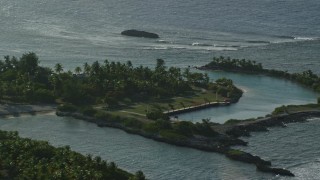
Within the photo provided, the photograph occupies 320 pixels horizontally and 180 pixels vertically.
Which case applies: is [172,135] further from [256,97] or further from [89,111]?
[256,97]

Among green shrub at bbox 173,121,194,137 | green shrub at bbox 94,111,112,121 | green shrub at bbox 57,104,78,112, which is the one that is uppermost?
green shrub at bbox 57,104,78,112

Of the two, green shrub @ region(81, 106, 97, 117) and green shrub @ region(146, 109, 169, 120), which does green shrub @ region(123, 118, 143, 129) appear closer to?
green shrub @ region(146, 109, 169, 120)

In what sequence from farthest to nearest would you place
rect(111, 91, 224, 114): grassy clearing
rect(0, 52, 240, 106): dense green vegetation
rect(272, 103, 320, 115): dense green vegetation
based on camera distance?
rect(0, 52, 240, 106): dense green vegetation → rect(272, 103, 320, 115): dense green vegetation → rect(111, 91, 224, 114): grassy clearing

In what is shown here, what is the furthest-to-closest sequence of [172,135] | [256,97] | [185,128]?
[256,97] < [185,128] < [172,135]

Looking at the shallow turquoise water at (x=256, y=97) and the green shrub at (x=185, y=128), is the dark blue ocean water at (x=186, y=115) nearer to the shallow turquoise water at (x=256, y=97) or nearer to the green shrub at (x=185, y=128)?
the shallow turquoise water at (x=256, y=97)

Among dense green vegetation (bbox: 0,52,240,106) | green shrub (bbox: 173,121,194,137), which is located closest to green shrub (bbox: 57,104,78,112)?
dense green vegetation (bbox: 0,52,240,106)

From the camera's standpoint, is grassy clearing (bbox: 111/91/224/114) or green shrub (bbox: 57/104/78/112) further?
grassy clearing (bbox: 111/91/224/114)

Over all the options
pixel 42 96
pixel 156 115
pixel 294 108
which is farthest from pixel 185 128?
pixel 42 96

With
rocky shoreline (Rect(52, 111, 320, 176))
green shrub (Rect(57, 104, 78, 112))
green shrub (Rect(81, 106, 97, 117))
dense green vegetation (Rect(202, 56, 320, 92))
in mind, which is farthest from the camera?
dense green vegetation (Rect(202, 56, 320, 92))
